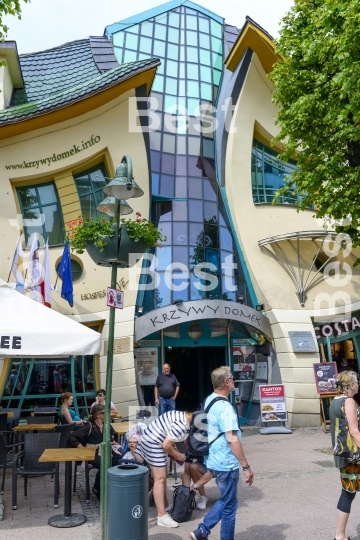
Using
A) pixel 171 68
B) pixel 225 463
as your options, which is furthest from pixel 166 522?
pixel 171 68

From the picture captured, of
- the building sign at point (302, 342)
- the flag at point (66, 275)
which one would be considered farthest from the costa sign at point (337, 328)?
the flag at point (66, 275)

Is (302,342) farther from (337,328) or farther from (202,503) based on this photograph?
(202,503)

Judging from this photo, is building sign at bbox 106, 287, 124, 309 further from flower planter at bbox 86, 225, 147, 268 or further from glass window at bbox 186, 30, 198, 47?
glass window at bbox 186, 30, 198, 47

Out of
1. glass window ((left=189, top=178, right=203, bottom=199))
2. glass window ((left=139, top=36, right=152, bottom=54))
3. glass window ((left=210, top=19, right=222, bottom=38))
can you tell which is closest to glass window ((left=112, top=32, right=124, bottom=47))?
glass window ((left=139, top=36, right=152, bottom=54))

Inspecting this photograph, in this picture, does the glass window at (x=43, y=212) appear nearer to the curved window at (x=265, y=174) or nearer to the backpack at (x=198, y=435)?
the curved window at (x=265, y=174)

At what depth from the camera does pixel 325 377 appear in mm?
12188

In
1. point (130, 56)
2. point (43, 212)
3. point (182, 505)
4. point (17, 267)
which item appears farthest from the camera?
point (130, 56)

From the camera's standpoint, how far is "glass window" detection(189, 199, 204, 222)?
14277mm

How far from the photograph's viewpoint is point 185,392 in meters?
14.9

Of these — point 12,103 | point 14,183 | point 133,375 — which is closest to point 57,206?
point 14,183

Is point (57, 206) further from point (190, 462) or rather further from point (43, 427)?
point (190, 462)

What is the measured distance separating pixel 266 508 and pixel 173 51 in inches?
654

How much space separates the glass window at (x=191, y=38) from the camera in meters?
18.1

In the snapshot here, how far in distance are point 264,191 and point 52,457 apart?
11.5 metres
